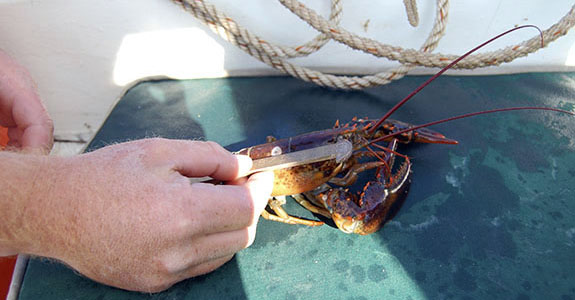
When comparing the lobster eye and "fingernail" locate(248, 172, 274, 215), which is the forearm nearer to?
"fingernail" locate(248, 172, 274, 215)

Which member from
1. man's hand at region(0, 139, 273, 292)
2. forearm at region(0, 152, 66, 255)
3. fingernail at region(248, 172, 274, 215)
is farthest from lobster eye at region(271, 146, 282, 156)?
forearm at region(0, 152, 66, 255)

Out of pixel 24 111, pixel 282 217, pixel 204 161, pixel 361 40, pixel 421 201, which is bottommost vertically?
pixel 282 217

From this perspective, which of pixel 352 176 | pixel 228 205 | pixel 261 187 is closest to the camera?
pixel 228 205

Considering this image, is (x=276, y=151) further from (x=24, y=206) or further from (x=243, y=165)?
(x=24, y=206)

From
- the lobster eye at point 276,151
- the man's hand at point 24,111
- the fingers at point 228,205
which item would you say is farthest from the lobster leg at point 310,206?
the man's hand at point 24,111

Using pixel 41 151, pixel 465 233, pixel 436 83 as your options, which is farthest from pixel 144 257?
pixel 436 83

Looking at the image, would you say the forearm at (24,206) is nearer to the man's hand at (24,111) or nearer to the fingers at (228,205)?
the fingers at (228,205)

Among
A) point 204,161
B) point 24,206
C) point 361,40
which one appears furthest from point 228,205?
point 361,40
